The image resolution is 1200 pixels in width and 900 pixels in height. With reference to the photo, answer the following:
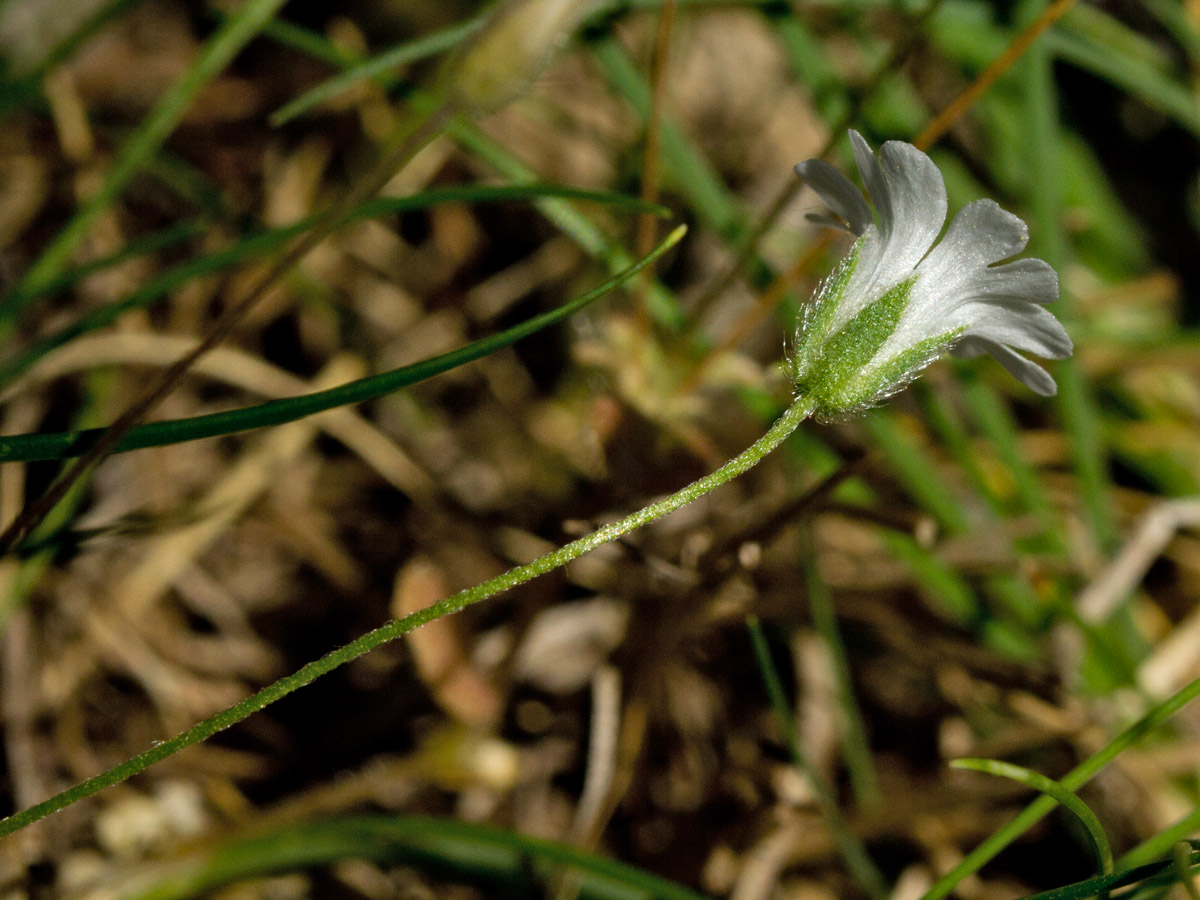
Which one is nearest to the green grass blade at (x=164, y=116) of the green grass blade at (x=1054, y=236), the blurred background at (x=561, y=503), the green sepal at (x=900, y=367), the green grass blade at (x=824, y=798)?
the blurred background at (x=561, y=503)

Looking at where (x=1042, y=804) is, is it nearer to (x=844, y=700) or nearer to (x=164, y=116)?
(x=844, y=700)

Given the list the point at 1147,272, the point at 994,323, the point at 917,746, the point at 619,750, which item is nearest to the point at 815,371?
the point at 994,323

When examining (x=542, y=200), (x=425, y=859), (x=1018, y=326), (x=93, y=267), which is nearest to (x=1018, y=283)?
(x=1018, y=326)

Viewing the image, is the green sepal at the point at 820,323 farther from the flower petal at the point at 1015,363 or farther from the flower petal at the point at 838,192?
the flower petal at the point at 1015,363

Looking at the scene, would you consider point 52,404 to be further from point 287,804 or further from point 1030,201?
point 1030,201

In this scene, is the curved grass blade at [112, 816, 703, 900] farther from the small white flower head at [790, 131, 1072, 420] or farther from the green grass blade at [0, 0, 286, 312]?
the green grass blade at [0, 0, 286, 312]

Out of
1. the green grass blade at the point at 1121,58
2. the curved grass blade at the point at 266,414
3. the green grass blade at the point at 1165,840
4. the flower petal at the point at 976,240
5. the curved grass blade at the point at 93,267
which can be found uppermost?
the curved grass blade at the point at 93,267
